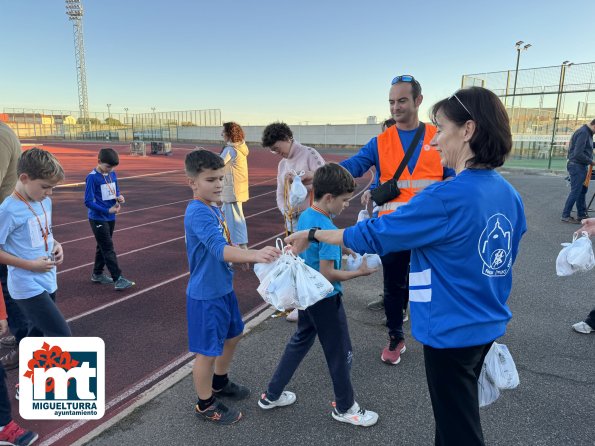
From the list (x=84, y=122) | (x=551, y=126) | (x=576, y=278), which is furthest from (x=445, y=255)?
(x=84, y=122)

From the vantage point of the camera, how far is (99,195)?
17.4 ft

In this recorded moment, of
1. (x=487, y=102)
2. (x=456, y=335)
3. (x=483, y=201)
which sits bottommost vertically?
(x=456, y=335)

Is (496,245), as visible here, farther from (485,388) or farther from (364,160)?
(364,160)

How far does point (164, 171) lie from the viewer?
21.3 m

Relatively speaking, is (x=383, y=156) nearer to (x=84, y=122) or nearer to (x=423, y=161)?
(x=423, y=161)

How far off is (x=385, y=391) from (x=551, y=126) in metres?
22.2

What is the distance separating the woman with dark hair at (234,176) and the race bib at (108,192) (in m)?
1.51

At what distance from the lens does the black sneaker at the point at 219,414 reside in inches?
107

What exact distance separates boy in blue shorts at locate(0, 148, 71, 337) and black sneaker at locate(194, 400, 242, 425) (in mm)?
1259

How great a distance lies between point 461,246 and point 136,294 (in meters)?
4.66

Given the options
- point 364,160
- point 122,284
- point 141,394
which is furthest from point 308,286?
point 122,284

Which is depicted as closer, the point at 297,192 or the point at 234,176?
the point at 297,192

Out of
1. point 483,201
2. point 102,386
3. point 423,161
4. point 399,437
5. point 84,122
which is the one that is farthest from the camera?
point 84,122

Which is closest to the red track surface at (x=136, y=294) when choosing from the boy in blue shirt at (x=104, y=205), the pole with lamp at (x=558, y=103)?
the boy in blue shirt at (x=104, y=205)
